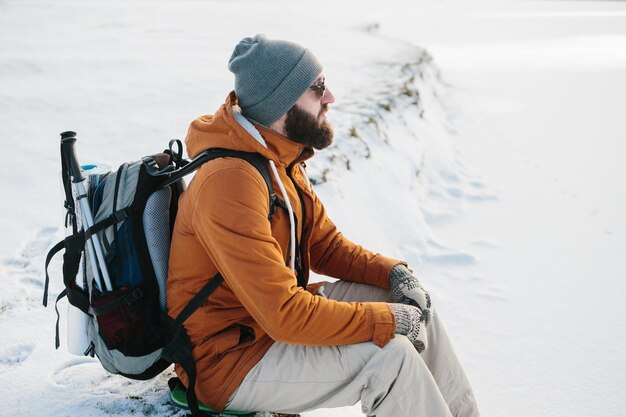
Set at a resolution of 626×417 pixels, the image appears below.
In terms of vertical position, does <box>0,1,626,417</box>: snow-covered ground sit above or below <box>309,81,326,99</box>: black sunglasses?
below

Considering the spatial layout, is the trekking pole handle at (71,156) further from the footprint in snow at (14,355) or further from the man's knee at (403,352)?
the man's knee at (403,352)

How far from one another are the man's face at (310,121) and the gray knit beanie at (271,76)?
47 millimetres

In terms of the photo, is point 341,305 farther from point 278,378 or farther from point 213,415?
point 213,415

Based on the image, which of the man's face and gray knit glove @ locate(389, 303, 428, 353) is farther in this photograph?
the man's face

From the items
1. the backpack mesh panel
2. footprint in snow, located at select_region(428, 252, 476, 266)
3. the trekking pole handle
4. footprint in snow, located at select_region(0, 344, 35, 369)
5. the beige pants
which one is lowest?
footprint in snow, located at select_region(428, 252, 476, 266)

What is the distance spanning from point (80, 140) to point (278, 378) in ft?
12.2

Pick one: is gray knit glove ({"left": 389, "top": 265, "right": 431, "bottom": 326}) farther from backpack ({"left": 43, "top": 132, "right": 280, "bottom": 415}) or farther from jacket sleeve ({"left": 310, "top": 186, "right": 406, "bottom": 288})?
backpack ({"left": 43, "top": 132, "right": 280, "bottom": 415})

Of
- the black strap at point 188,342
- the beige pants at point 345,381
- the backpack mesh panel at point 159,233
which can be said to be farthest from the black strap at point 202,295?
the beige pants at point 345,381

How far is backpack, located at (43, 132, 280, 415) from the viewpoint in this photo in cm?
216

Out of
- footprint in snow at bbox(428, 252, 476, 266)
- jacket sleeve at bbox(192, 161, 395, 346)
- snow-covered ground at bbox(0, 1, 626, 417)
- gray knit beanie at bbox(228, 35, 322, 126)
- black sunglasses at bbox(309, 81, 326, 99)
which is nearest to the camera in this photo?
jacket sleeve at bbox(192, 161, 395, 346)

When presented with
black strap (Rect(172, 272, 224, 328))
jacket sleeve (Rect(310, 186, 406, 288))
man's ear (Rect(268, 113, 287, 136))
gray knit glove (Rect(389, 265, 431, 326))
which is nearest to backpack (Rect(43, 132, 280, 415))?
black strap (Rect(172, 272, 224, 328))

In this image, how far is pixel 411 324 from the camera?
7.39 ft

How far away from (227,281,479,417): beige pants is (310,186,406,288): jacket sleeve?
22.7 inches

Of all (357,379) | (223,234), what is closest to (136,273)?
(223,234)
